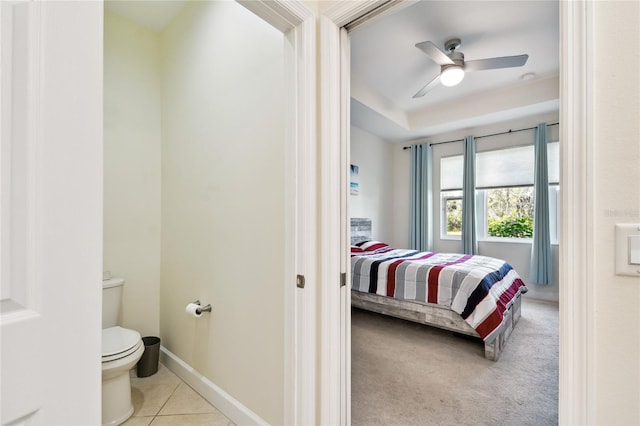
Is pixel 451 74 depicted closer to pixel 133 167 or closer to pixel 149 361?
pixel 133 167

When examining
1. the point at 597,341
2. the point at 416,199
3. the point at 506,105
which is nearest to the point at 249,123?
the point at 597,341

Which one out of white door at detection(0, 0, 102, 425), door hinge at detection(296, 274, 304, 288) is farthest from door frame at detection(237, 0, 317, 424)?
white door at detection(0, 0, 102, 425)

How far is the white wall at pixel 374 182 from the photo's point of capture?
4.72 meters

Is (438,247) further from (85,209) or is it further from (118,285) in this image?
(85,209)

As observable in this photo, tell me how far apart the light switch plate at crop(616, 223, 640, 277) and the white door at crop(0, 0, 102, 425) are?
3.84ft

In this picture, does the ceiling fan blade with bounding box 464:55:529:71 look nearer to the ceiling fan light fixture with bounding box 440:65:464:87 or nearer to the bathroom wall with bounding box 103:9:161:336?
the ceiling fan light fixture with bounding box 440:65:464:87

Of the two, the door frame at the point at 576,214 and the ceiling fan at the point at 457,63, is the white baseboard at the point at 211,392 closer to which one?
the door frame at the point at 576,214

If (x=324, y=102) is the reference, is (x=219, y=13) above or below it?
above

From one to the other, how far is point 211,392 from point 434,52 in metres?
3.17

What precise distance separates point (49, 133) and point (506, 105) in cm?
471

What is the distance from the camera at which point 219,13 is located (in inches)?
70.9

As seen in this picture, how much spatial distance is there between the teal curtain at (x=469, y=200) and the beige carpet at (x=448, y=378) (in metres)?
1.66

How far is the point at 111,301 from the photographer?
2.06 metres

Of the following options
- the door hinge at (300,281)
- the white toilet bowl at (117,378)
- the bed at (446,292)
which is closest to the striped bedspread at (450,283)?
the bed at (446,292)
